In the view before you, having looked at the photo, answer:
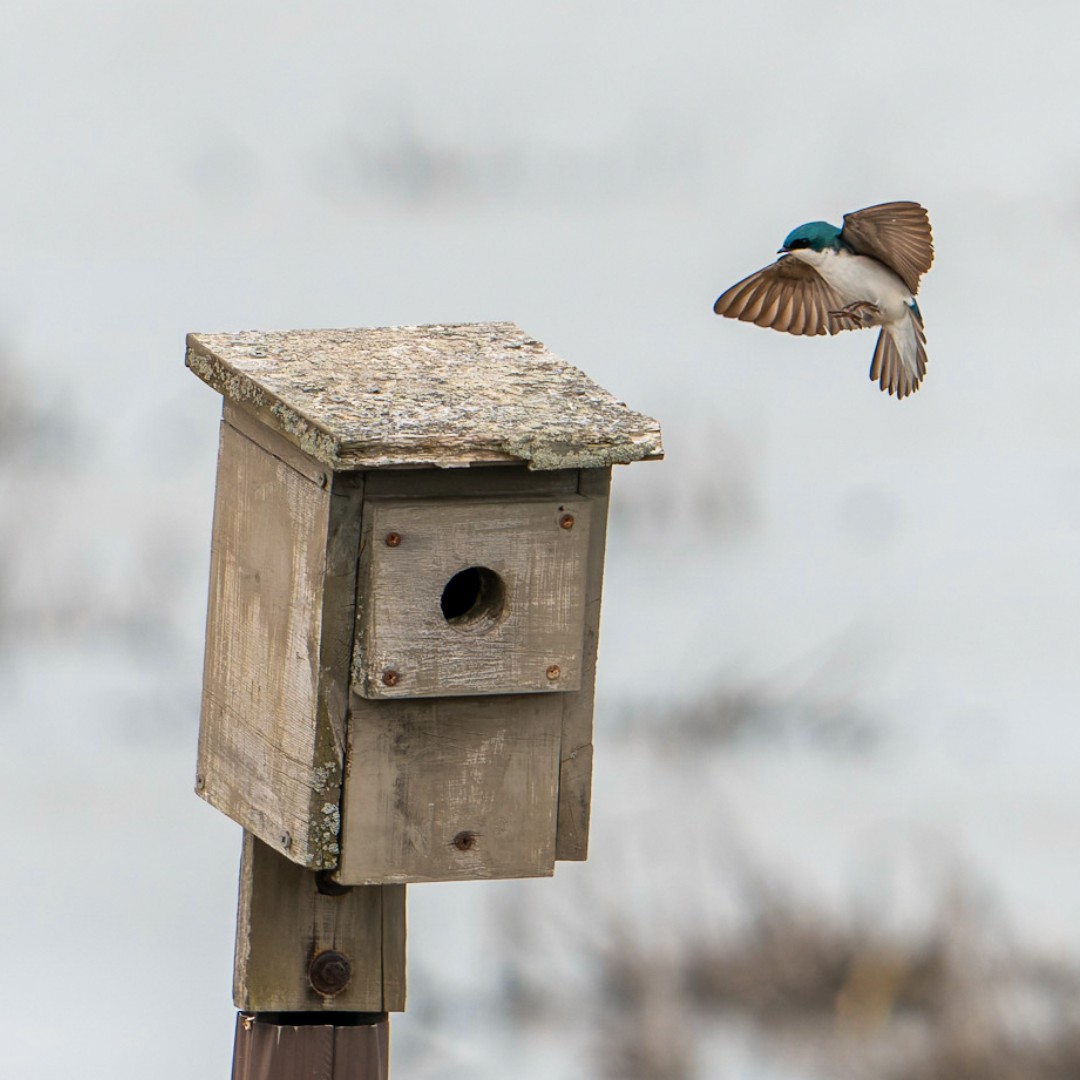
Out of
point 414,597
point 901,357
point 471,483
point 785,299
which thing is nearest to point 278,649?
point 414,597

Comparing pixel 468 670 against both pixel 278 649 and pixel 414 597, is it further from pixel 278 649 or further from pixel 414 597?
pixel 278 649

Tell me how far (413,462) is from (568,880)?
2589mm

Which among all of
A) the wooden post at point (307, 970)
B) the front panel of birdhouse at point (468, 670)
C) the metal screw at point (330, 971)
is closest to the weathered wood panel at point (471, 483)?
the front panel of birdhouse at point (468, 670)

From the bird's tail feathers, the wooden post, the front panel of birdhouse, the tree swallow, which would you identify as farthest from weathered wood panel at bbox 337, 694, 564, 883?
the bird's tail feathers

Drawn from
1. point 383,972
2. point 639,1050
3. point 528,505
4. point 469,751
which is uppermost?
point 528,505

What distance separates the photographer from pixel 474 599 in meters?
3.40

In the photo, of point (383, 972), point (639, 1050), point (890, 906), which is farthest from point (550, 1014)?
point (383, 972)

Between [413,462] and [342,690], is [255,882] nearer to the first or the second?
[342,690]

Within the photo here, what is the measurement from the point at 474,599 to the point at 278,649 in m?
0.25

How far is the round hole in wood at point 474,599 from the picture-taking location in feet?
10.8

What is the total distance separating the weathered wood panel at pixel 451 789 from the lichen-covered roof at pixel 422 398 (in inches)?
13.5

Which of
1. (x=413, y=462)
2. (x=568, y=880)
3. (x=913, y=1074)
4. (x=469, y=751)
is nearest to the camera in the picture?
(x=413, y=462)

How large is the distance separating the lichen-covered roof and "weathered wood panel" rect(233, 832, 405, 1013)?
620mm

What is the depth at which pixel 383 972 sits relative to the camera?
353 cm
